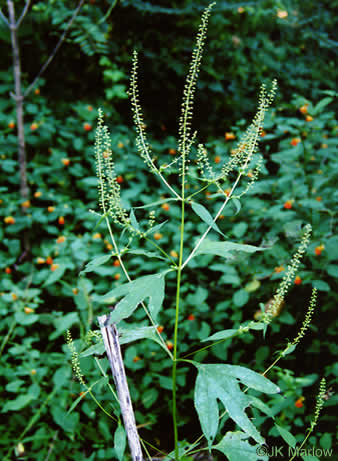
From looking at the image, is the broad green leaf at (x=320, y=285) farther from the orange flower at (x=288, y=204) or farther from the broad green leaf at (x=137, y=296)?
the broad green leaf at (x=137, y=296)

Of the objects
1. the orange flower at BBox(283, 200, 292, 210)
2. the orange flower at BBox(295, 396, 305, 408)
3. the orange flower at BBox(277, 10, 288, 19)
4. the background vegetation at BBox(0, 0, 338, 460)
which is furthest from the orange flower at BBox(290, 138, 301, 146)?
the orange flower at BBox(277, 10, 288, 19)

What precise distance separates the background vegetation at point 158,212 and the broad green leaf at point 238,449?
42 centimetres

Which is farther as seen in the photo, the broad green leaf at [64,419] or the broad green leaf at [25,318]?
the broad green leaf at [25,318]

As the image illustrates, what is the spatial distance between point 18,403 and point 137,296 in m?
1.67

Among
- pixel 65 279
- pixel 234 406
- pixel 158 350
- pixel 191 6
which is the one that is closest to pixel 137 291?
pixel 234 406

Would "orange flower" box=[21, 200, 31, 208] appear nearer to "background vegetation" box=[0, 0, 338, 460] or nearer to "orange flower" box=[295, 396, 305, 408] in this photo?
"background vegetation" box=[0, 0, 338, 460]

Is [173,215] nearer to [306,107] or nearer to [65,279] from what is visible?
[65,279]

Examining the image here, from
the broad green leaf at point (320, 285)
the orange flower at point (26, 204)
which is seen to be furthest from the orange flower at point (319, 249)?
the orange flower at point (26, 204)

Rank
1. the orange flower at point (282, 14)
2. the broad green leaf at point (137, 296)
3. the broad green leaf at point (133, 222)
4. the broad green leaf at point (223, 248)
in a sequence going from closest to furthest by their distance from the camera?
the broad green leaf at point (137, 296) < the broad green leaf at point (223, 248) < the broad green leaf at point (133, 222) < the orange flower at point (282, 14)

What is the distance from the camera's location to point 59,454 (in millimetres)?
2346

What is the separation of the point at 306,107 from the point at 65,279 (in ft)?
7.62

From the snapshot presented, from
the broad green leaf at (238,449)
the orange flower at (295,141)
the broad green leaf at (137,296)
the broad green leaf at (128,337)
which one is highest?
the broad green leaf at (137,296)

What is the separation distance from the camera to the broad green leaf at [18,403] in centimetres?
231

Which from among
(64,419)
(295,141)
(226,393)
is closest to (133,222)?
(226,393)
